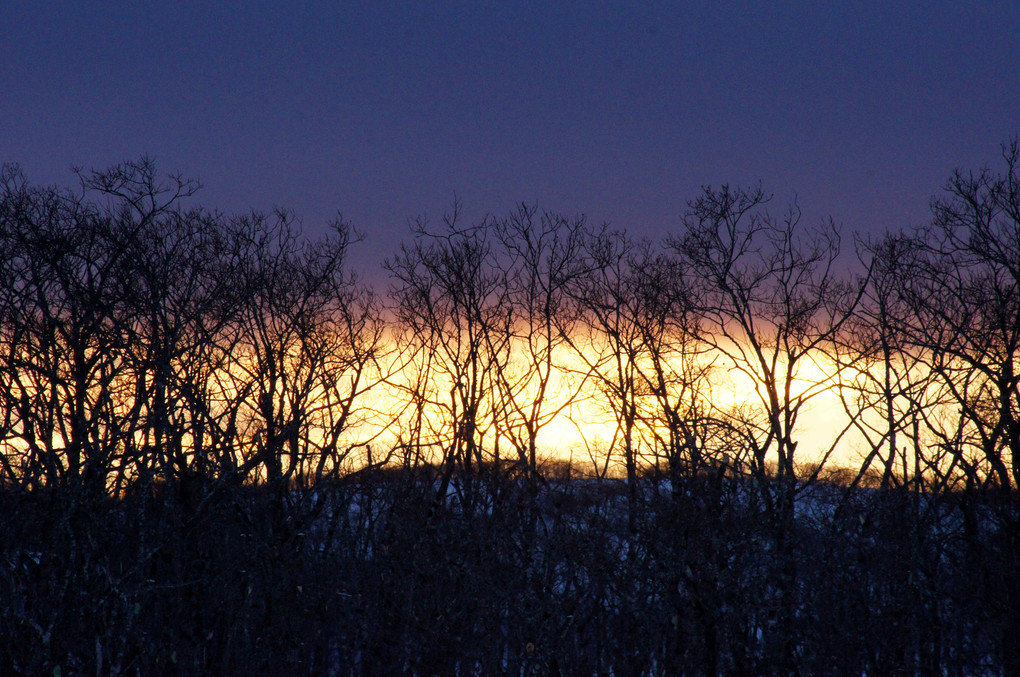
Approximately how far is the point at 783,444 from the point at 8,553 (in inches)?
808

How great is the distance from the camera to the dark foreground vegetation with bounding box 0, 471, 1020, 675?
484 inches

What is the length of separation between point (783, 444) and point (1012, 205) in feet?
29.7

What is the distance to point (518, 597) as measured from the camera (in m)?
13.4

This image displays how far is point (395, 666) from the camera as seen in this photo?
1266 centimetres

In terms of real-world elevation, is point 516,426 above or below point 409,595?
above

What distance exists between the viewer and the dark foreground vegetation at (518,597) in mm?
12281

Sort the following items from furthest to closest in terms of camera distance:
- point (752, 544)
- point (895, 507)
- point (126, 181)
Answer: point (126, 181), point (895, 507), point (752, 544)

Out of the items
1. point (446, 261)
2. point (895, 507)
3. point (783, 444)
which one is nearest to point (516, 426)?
point (446, 261)

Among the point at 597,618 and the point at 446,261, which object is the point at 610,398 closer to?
the point at 446,261

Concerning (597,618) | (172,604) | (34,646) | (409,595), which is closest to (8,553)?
(34,646)

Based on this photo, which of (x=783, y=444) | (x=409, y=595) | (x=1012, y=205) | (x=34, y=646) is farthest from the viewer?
(x=783, y=444)

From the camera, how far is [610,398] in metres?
26.9

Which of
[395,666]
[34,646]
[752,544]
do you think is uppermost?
[752,544]

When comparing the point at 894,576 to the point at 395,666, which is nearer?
the point at 395,666
